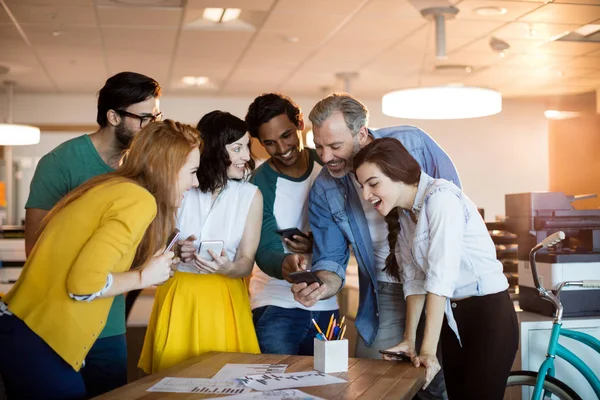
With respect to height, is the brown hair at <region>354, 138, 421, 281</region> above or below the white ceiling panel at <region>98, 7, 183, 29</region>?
below

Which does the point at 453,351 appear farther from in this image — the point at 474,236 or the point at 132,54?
the point at 132,54

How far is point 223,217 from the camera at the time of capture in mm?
2629

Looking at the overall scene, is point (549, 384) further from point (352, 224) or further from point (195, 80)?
point (195, 80)

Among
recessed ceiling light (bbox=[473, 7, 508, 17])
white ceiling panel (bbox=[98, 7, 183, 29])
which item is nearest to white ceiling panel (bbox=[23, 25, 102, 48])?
white ceiling panel (bbox=[98, 7, 183, 29])

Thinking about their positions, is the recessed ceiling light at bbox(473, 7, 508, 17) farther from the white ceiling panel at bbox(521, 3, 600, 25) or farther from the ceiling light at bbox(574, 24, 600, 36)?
the ceiling light at bbox(574, 24, 600, 36)

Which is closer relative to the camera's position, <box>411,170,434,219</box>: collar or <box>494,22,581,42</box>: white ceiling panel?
<box>411,170,434,219</box>: collar

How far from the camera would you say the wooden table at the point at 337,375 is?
5.89ft

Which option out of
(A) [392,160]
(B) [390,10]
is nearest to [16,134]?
(B) [390,10]

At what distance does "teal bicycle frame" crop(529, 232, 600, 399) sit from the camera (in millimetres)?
3084

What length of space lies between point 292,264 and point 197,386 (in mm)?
831

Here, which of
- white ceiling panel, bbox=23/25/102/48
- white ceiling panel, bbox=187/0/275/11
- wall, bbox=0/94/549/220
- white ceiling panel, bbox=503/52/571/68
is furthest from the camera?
wall, bbox=0/94/549/220

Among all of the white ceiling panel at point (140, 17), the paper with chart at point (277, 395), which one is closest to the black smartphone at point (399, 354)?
the paper with chart at point (277, 395)

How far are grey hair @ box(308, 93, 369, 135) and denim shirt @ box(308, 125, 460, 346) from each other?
134mm

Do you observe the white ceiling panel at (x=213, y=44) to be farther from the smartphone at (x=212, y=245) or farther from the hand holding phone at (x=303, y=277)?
the hand holding phone at (x=303, y=277)
